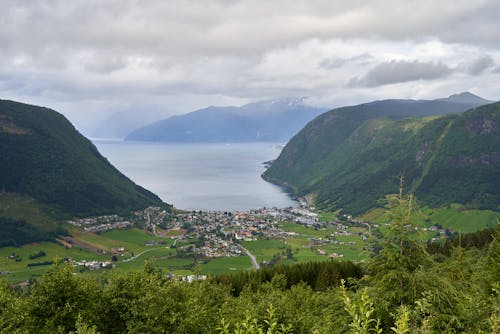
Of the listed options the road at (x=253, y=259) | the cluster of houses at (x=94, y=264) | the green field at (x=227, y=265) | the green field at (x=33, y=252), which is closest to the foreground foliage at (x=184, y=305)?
the green field at (x=227, y=265)

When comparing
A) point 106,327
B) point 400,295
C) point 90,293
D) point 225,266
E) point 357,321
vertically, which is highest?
point 357,321

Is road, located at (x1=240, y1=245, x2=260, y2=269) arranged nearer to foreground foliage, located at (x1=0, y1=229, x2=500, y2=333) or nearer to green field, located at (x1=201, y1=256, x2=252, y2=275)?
green field, located at (x1=201, y1=256, x2=252, y2=275)

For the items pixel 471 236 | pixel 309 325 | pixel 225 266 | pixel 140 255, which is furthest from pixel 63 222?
pixel 309 325

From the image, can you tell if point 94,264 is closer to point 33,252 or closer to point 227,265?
point 33,252

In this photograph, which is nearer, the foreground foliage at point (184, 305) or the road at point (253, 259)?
the foreground foliage at point (184, 305)

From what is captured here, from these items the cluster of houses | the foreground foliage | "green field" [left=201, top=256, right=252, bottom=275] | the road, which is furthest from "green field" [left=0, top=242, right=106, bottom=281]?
the foreground foliage

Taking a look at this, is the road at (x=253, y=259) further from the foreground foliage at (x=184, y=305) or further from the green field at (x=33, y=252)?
the foreground foliage at (x=184, y=305)

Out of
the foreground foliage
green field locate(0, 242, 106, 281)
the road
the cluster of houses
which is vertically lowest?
the road

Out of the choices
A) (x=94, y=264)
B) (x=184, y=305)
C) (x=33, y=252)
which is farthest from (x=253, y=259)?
(x=184, y=305)

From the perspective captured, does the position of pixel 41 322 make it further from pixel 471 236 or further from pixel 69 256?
pixel 69 256

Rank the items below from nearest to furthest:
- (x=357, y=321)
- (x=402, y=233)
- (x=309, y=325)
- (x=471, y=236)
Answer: (x=357, y=321), (x=402, y=233), (x=309, y=325), (x=471, y=236)

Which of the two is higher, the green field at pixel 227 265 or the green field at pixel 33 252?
the green field at pixel 33 252
